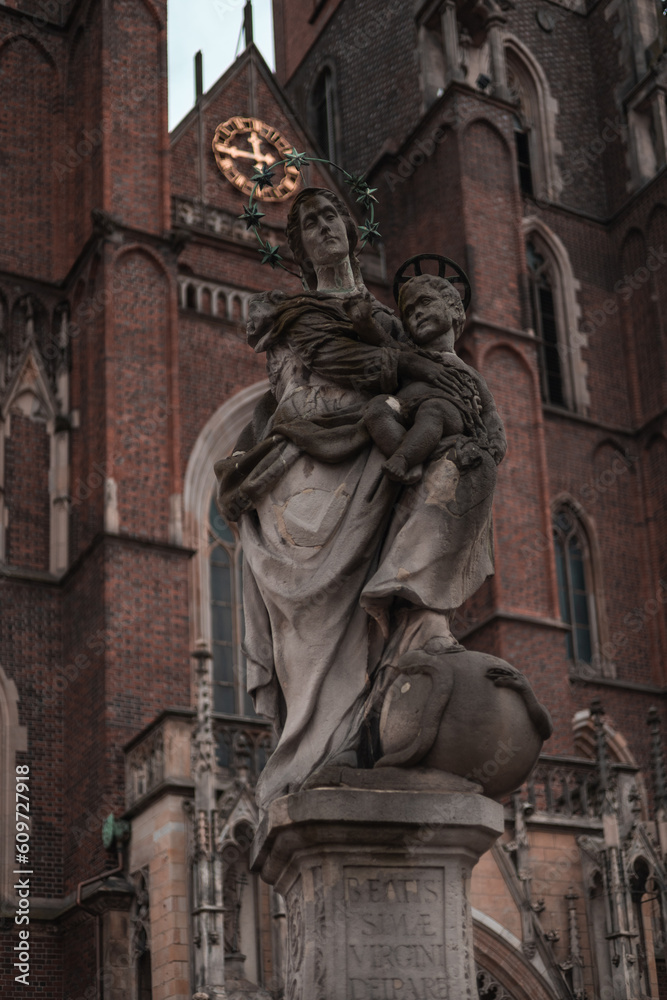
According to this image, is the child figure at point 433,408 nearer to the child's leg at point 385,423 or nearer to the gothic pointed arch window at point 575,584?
the child's leg at point 385,423

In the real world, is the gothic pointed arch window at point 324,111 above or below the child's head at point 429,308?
above

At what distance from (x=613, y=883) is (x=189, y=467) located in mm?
7190

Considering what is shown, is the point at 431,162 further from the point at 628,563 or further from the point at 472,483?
the point at 472,483

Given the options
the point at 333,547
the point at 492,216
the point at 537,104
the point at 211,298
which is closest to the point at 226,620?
the point at 211,298

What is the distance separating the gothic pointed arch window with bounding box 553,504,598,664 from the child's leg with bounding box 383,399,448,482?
1696cm

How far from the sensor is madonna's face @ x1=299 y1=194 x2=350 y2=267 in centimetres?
426

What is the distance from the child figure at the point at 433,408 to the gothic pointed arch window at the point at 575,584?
658 inches

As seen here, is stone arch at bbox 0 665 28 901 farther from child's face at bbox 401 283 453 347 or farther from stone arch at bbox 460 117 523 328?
child's face at bbox 401 283 453 347

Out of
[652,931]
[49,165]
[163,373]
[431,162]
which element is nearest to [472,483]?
[652,931]

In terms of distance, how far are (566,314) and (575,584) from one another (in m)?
4.47

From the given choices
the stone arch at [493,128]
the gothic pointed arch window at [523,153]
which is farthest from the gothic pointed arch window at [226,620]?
the gothic pointed arch window at [523,153]

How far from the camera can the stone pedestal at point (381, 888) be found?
3404 mm

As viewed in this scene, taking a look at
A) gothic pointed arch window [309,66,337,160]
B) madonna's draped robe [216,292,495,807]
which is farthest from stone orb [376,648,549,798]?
gothic pointed arch window [309,66,337,160]

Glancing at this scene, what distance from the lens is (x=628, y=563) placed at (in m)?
21.6
